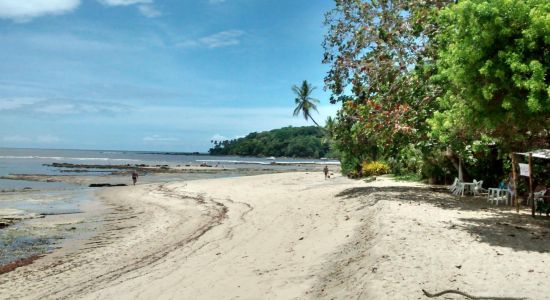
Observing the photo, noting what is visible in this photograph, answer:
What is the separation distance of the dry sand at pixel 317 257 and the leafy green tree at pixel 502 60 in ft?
7.87

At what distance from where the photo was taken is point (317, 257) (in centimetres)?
834

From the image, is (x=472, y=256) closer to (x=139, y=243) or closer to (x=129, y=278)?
(x=129, y=278)

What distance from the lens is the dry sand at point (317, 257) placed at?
6.12 metres

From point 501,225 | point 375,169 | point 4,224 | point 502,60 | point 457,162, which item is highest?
point 502,60

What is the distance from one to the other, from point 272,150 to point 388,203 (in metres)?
164

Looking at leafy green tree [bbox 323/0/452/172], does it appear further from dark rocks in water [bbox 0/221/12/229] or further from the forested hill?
the forested hill

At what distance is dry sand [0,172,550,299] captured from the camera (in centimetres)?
612

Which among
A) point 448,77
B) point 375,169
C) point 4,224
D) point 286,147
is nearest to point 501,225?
point 448,77

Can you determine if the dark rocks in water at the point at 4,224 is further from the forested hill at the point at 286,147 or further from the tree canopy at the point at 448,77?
the forested hill at the point at 286,147

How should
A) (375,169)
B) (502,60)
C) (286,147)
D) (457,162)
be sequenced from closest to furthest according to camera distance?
(502,60), (457,162), (375,169), (286,147)

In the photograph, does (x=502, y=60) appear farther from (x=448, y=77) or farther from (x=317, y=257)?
(x=317, y=257)

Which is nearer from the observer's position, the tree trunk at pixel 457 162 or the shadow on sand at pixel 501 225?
the shadow on sand at pixel 501 225

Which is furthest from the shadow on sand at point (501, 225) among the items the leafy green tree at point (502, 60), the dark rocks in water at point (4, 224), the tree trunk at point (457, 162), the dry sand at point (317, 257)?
the dark rocks in water at point (4, 224)

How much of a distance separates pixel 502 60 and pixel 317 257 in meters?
4.80
